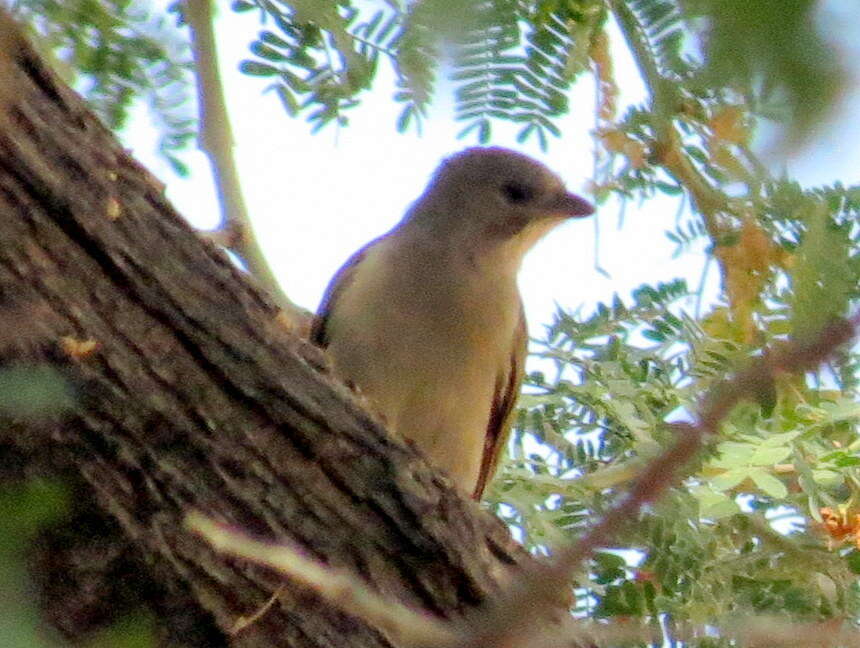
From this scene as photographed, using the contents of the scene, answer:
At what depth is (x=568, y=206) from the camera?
4602mm

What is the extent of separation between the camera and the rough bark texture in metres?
2.01

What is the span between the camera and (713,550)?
11.1ft

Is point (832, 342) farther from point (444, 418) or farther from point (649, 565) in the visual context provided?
point (444, 418)

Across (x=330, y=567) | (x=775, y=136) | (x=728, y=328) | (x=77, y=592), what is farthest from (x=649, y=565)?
(x=775, y=136)

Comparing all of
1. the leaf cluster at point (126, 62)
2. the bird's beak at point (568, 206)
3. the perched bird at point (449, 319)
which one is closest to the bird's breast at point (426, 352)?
the perched bird at point (449, 319)

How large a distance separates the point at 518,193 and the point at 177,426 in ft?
9.21

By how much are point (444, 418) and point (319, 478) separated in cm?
178

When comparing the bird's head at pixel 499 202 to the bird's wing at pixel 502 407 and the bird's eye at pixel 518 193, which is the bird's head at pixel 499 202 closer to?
the bird's eye at pixel 518 193

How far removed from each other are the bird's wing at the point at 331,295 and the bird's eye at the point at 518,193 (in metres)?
0.57

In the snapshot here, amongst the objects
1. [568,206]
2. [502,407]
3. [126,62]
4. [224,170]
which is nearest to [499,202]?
[568,206]

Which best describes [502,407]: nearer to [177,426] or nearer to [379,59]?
[379,59]

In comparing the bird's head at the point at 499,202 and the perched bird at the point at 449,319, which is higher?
the bird's head at the point at 499,202

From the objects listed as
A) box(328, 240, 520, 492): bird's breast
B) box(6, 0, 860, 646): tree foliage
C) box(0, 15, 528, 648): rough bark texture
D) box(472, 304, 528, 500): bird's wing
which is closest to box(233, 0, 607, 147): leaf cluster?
box(6, 0, 860, 646): tree foliage

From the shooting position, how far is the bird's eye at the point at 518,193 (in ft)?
15.6
